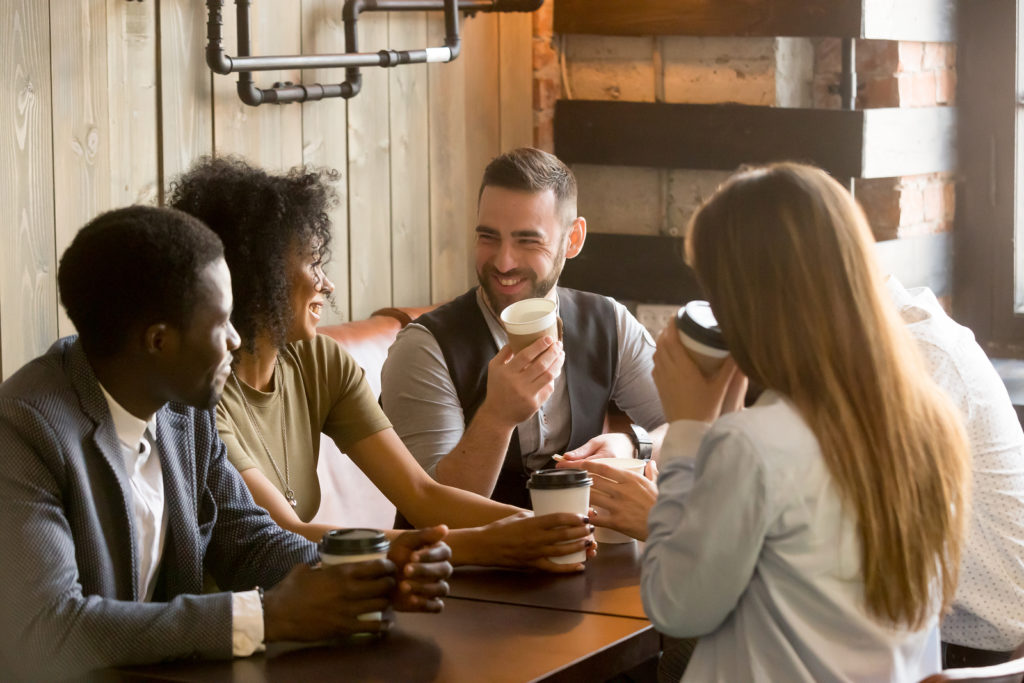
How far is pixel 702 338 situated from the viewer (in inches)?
57.7

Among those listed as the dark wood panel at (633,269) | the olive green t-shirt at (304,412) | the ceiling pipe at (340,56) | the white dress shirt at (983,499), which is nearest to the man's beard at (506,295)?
the olive green t-shirt at (304,412)

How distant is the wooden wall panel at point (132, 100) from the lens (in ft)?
8.48

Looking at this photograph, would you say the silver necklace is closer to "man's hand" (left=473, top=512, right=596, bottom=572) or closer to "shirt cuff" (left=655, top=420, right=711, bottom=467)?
"man's hand" (left=473, top=512, right=596, bottom=572)

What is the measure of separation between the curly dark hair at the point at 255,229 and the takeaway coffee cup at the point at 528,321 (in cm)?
38

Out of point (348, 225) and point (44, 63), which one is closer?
point (44, 63)

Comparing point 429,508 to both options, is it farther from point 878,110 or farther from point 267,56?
point 878,110

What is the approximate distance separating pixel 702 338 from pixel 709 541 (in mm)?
258

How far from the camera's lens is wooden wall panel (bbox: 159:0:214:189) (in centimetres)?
270

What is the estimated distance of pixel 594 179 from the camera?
3.72m

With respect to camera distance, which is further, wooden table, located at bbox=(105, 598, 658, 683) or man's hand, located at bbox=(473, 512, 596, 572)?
man's hand, located at bbox=(473, 512, 596, 572)

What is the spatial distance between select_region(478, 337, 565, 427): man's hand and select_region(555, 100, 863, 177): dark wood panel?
133 centimetres

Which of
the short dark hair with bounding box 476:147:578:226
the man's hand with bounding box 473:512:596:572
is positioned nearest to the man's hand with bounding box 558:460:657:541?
the man's hand with bounding box 473:512:596:572

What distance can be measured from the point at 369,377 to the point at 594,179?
45.3 inches

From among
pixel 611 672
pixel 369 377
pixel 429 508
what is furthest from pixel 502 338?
pixel 611 672
